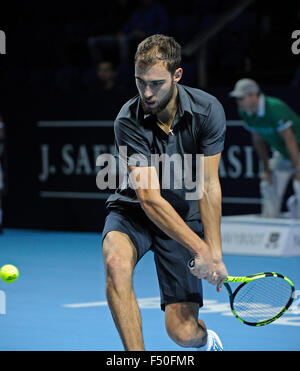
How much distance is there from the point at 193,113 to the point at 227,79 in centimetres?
779

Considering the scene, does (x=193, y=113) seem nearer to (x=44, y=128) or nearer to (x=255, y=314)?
(x=255, y=314)

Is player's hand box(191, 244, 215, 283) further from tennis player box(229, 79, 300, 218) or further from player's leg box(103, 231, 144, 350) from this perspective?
tennis player box(229, 79, 300, 218)

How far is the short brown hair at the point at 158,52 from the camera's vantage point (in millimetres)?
4586

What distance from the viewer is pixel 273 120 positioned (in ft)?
32.8

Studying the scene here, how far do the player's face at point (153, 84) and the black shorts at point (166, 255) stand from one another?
0.70m

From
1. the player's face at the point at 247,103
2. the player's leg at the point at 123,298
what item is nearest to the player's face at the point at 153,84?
the player's leg at the point at 123,298

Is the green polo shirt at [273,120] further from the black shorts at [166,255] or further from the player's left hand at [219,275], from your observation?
the player's left hand at [219,275]

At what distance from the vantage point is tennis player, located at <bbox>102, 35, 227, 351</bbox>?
4.59 meters

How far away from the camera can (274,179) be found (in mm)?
10328

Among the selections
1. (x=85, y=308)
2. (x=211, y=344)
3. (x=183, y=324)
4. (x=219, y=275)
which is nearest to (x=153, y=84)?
(x=219, y=275)

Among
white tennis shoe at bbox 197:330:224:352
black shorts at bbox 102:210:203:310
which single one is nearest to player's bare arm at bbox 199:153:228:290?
black shorts at bbox 102:210:203:310

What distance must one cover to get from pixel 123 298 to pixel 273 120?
19.1 feet
